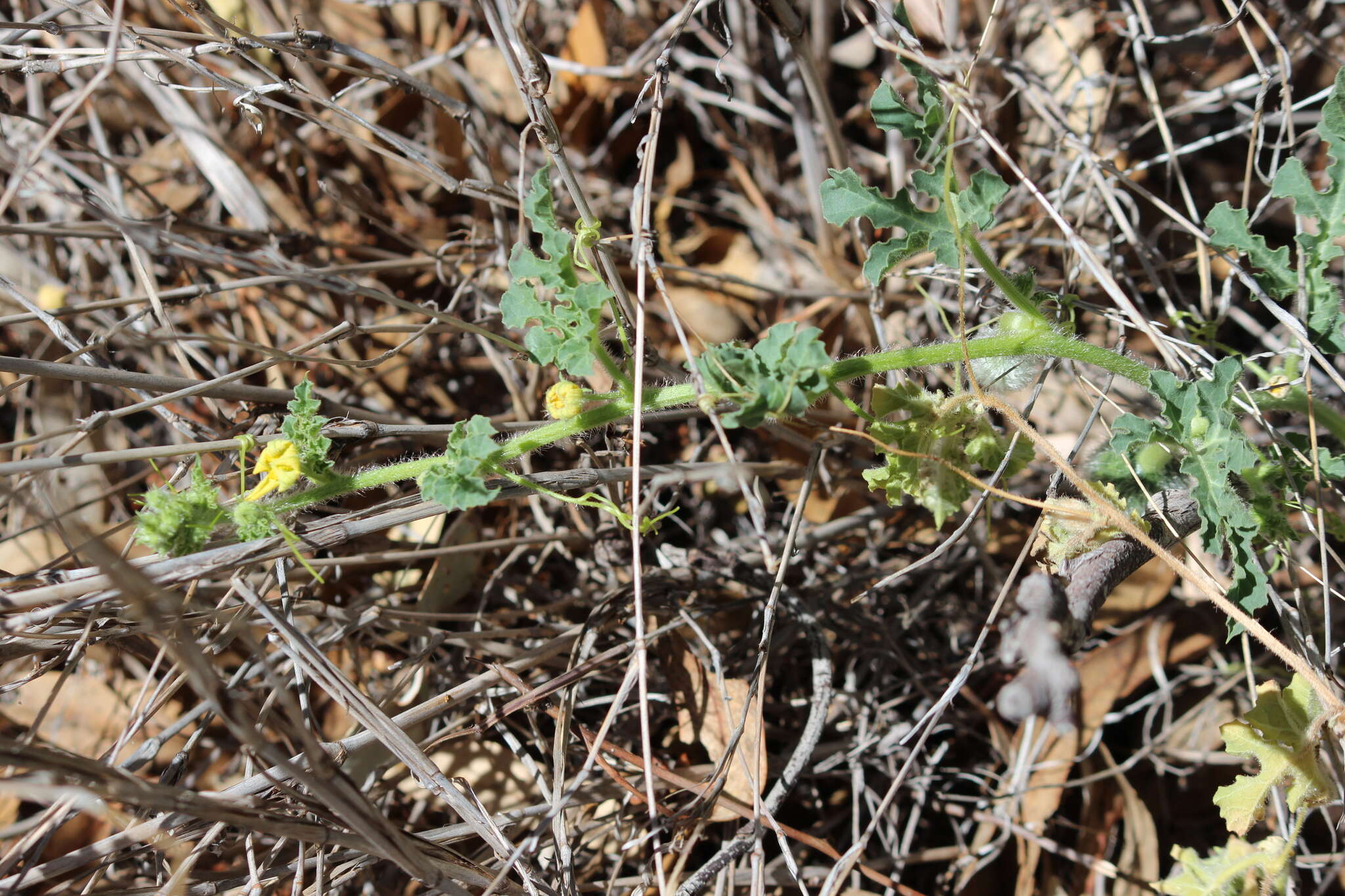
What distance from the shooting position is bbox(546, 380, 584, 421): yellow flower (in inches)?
68.7

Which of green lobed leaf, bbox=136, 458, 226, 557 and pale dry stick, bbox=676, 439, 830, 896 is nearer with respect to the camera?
green lobed leaf, bbox=136, 458, 226, 557

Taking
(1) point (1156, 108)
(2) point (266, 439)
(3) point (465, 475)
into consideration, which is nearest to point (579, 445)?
(3) point (465, 475)

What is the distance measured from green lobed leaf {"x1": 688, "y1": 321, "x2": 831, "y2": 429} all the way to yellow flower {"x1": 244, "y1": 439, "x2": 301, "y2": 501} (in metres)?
0.75

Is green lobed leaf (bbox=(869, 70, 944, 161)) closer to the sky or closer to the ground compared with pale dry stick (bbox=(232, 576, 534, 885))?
closer to the sky

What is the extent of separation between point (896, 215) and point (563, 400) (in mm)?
808

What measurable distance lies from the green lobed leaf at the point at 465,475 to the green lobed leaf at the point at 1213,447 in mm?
1192

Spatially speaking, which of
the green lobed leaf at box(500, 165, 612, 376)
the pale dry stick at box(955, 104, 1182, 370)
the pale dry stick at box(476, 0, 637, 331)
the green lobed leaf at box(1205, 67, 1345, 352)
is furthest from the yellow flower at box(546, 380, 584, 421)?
the green lobed leaf at box(1205, 67, 1345, 352)

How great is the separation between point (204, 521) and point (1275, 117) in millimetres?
2990

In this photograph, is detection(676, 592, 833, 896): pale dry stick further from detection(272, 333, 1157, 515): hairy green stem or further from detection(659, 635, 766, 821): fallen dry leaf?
detection(272, 333, 1157, 515): hairy green stem

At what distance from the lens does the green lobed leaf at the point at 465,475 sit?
166 centimetres

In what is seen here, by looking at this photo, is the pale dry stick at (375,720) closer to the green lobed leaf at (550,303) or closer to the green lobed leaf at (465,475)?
the green lobed leaf at (465,475)

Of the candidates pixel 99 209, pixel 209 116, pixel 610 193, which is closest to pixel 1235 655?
pixel 610 193

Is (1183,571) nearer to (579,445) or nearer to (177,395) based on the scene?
(579,445)

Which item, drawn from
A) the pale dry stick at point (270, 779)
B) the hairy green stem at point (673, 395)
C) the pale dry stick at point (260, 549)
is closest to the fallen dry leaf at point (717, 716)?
the pale dry stick at point (270, 779)
